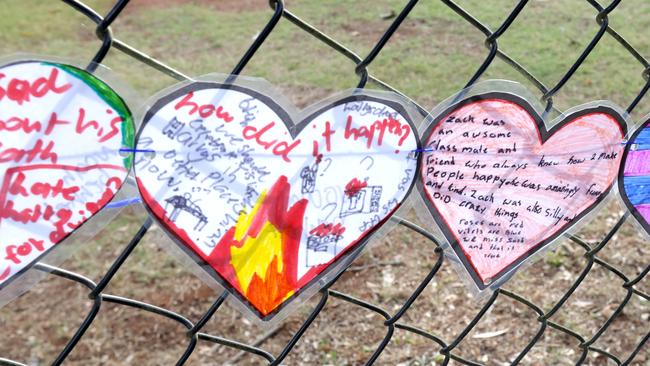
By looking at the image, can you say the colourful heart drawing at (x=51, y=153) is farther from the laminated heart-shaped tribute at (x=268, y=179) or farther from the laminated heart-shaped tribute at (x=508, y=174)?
the laminated heart-shaped tribute at (x=508, y=174)

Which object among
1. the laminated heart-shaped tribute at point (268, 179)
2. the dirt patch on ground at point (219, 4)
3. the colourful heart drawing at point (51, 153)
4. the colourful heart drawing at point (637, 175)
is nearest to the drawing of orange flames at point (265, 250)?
the laminated heart-shaped tribute at point (268, 179)

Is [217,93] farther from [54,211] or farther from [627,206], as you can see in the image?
[627,206]

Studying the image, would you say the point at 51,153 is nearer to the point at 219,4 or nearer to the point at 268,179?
the point at 268,179

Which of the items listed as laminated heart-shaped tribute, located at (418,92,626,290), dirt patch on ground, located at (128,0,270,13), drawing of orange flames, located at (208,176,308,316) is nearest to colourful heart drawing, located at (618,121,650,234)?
laminated heart-shaped tribute, located at (418,92,626,290)

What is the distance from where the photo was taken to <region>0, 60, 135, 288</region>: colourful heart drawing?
576 millimetres

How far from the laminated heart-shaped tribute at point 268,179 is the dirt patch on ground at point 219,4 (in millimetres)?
4592

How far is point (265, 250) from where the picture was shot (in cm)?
76

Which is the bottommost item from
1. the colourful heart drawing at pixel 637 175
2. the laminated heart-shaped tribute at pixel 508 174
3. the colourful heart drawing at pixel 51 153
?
the colourful heart drawing at pixel 51 153

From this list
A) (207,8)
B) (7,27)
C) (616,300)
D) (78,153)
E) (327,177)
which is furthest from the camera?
(207,8)

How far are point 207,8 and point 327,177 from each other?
4804 millimetres

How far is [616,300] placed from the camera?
2.12 m

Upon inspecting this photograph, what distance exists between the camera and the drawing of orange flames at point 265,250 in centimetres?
73

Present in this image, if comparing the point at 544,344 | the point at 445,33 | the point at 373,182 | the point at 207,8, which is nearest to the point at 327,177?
the point at 373,182

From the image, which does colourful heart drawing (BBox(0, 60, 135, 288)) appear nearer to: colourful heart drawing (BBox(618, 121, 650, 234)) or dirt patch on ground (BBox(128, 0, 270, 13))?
colourful heart drawing (BBox(618, 121, 650, 234))
